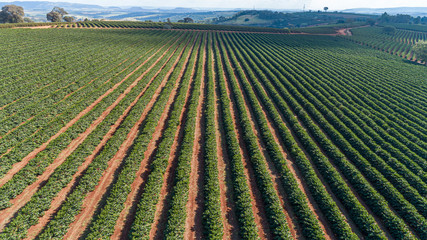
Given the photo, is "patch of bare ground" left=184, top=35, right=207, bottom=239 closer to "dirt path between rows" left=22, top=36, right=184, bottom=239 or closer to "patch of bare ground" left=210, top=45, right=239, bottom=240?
"patch of bare ground" left=210, top=45, right=239, bottom=240

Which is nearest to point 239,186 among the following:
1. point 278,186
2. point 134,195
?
point 278,186

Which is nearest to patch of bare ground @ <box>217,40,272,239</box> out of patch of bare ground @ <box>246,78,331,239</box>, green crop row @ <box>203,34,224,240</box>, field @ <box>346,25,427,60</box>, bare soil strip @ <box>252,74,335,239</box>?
patch of bare ground @ <box>246,78,331,239</box>

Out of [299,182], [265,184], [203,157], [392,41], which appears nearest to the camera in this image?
[265,184]

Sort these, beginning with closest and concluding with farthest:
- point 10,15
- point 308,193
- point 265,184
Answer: point 265,184 → point 308,193 → point 10,15

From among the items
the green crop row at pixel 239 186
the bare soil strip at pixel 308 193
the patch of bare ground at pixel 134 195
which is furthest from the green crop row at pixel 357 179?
the patch of bare ground at pixel 134 195

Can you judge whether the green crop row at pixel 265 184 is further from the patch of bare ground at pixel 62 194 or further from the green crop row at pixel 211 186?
the patch of bare ground at pixel 62 194

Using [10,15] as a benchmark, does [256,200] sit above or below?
below

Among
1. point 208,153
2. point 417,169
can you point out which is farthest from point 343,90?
point 208,153

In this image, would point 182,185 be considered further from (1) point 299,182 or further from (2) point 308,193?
(2) point 308,193
